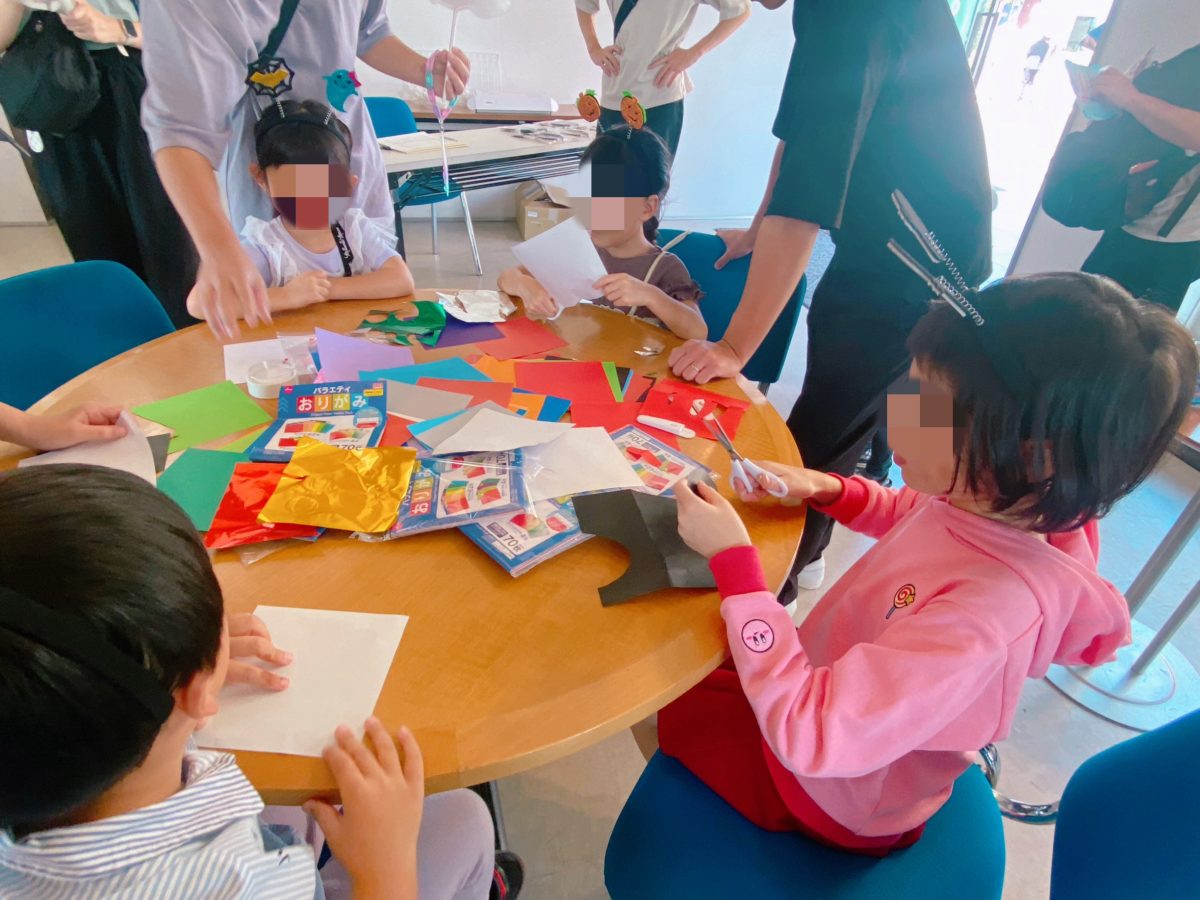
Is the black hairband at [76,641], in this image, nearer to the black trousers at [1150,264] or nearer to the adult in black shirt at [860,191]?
the adult in black shirt at [860,191]

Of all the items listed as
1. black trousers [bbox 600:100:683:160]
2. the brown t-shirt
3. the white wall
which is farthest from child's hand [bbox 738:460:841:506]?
the white wall

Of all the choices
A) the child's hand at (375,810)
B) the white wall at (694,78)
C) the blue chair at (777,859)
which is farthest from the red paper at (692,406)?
the white wall at (694,78)

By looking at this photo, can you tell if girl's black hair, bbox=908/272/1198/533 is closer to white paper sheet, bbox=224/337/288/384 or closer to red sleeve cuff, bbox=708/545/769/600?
red sleeve cuff, bbox=708/545/769/600

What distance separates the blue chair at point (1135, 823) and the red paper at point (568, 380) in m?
0.81

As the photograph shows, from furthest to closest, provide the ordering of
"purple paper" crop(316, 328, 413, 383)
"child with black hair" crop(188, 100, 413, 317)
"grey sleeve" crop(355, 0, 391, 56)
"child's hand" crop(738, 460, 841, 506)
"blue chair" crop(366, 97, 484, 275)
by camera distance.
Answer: "blue chair" crop(366, 97, 484, 275) < "grey sleeve" crop(355, 0, 391, 56) < "child with black hair" crop(188, 100, 413, 317) < "purple paper" crop(316, 328, 413, 383) < "child's hand" crop(738, 460, 841, 506)

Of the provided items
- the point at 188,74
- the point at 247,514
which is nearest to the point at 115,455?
the point at 247,514

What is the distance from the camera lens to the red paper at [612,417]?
3.57 ft

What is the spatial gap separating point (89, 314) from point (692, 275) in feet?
4.40

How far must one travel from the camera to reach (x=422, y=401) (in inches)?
43.6

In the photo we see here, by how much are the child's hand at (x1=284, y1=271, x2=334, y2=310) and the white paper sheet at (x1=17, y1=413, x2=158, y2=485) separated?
1.76 ft

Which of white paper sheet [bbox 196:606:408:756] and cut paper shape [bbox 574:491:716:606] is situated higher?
cut paper shape [bbox 574:491:716:606]

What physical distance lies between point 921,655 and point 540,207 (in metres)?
4.13

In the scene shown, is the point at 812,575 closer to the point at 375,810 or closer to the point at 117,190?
the point at 375,810

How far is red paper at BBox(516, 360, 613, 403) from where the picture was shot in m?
1.18
